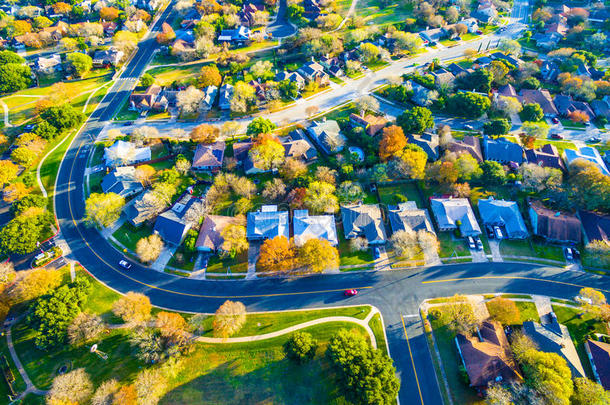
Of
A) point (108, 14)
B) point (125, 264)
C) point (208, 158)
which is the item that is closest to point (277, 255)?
point (125, 264)

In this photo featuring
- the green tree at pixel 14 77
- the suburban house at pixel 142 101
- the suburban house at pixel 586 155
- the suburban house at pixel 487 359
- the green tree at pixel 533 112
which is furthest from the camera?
the green tree at pixel 14 77

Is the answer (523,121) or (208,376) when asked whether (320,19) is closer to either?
(523,121)

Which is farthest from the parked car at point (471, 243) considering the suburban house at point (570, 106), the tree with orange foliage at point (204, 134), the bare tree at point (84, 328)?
the bare tree at point (84, 328)

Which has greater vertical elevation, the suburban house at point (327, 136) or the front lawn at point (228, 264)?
the suburban house at point (327, 136)

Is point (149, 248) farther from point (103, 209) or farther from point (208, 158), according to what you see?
point (208, 158)

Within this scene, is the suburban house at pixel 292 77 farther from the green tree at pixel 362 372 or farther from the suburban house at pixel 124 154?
the green tree at pixel 362 372

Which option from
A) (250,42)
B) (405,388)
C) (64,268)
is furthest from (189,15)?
(405,388)
